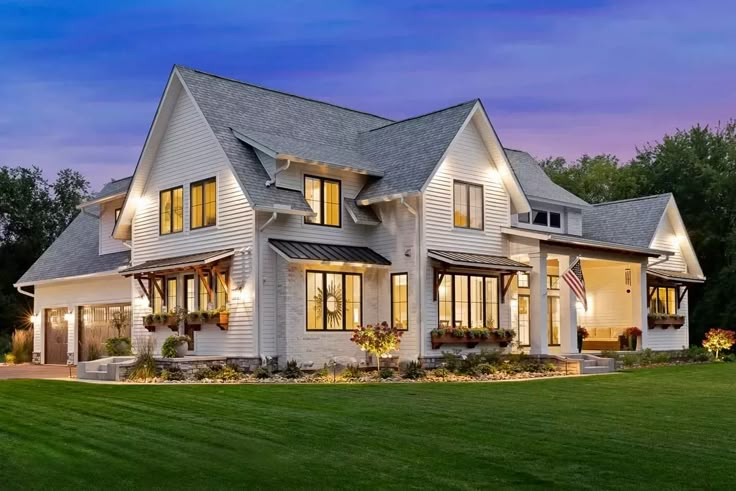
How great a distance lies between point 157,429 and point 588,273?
79.0 feet

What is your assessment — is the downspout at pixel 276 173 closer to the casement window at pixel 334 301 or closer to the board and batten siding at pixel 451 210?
the casement window at pixel 334 301

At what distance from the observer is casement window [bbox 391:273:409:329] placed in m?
23.6

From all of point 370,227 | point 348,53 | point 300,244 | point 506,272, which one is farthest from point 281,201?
point 348,53

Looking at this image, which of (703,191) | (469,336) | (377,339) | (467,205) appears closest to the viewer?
(377,339)

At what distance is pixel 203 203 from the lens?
24094mm

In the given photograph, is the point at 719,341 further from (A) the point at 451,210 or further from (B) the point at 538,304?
(A) the point at 451,210

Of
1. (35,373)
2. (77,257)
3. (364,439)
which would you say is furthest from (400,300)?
(77,257)

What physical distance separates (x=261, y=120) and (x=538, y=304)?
9.85 metres

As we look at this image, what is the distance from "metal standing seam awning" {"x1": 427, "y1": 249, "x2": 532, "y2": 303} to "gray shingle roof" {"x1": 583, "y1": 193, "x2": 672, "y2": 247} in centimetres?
892

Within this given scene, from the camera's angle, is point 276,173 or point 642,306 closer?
point 276,173

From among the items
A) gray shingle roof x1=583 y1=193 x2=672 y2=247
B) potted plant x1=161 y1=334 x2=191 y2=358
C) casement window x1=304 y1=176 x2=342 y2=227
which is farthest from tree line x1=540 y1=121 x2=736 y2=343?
potted plant x1=161 y1=334 x2=191 y2=358

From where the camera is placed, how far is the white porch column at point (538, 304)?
82.9ft

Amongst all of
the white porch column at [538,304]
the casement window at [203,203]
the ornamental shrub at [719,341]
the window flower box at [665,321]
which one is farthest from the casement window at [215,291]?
the ornamental shrub at [719,341]

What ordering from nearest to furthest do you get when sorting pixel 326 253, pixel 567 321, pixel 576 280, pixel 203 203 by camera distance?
pixel 326 253, pixel 203 203, pixel 576 280, pixel 567 321
